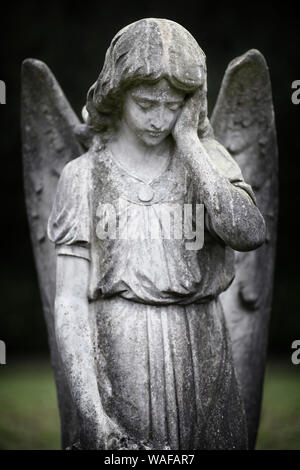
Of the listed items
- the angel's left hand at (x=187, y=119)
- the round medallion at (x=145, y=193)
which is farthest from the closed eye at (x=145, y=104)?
the round medallion at (x=145, y=193)

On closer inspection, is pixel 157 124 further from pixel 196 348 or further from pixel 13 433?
pixel 13 433

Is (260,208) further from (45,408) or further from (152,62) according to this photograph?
(45,408)

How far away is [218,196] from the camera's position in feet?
11.4

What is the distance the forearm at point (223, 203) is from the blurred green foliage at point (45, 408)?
263 cm

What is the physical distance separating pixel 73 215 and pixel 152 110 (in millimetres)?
511

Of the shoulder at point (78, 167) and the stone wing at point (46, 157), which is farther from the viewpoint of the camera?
the stone wing at point (46, 157)

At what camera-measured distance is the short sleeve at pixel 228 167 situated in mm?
3629

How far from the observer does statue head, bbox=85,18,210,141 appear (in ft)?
11.2

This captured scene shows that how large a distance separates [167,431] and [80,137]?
1.26m

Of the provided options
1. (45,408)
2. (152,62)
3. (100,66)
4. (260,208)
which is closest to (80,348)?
(152,62)

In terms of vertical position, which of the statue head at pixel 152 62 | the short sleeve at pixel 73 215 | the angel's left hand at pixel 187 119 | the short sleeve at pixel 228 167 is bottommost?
the short sleeve at pixel 73 215

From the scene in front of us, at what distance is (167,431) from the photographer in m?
3.56

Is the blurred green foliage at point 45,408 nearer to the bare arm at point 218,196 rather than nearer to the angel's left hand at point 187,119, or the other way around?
the bare arm at point 218,196

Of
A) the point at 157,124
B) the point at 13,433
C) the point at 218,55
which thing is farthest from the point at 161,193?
the point at 218,55
